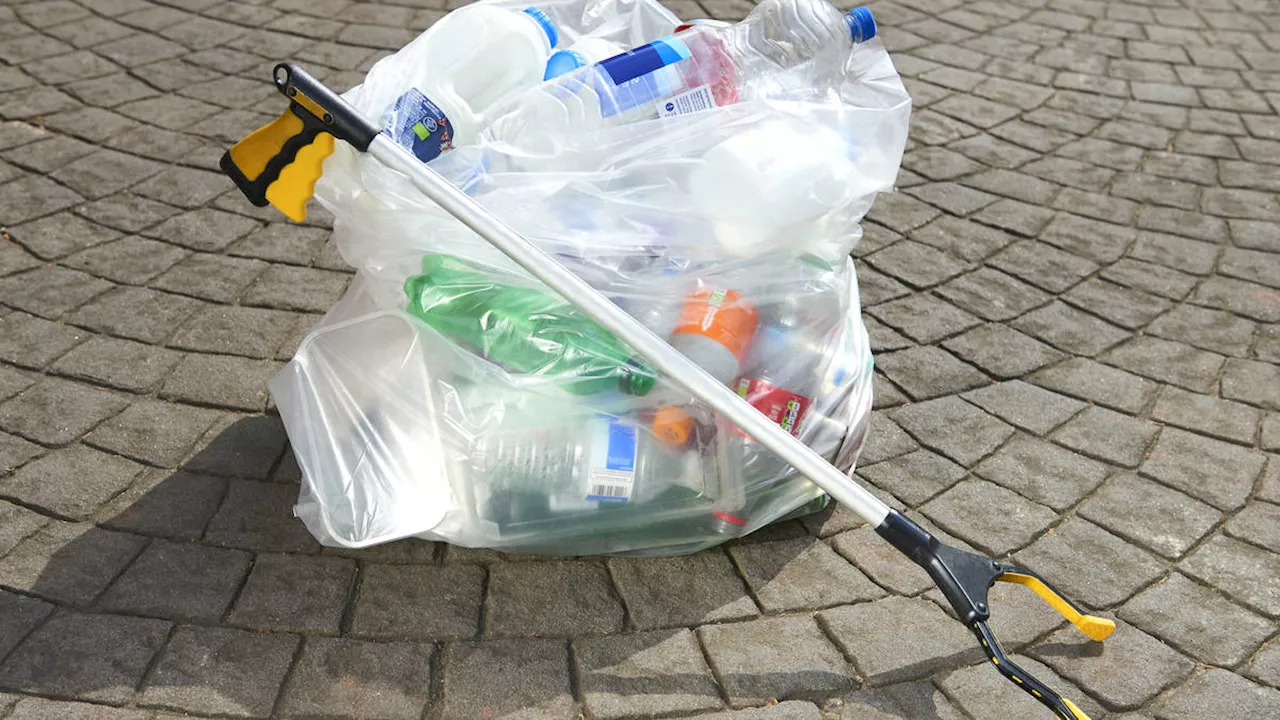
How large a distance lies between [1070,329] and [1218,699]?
1.24 metres

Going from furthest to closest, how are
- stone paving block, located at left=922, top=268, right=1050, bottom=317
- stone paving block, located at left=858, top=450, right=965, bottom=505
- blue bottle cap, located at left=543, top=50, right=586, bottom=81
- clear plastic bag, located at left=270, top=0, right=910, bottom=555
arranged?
stone paving block, located at left=922, top=268, right=1050, bottom=317
stone paving block, located at left=858, top=450, right=965, bottom=505
blue bottle cap, located at left=543, top=50, right=586, bottom=81
clear plastic bag, located at left=270, top=0, right=910, bottom=555

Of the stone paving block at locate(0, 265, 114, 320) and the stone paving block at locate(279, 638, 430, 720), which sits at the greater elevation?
the stone paving block at locate(0, 265, 114, 320)

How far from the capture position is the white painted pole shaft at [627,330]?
1895 millimetres

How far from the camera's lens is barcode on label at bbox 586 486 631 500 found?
80.0 inches

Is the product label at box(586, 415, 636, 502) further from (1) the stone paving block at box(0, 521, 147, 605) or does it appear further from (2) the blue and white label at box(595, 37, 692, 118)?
(1) the stone paving block at box(0, 521, 147, 605)

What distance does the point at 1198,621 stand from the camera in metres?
2.17

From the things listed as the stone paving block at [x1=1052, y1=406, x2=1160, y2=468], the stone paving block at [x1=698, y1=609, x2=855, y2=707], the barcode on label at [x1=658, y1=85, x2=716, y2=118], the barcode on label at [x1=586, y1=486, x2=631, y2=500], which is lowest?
the stone paving block at [x1=1052, y1=406, x2=1160, y2=468]

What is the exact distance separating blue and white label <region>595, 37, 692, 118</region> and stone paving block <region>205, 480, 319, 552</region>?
1.01 metres

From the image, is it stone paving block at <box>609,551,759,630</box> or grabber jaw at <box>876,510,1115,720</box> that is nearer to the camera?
grabber jaw at <box>876,510,1115,720</box>

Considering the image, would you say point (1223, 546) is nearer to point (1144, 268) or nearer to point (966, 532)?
point (966, 532)

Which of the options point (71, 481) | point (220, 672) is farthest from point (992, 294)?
point (71, 481)

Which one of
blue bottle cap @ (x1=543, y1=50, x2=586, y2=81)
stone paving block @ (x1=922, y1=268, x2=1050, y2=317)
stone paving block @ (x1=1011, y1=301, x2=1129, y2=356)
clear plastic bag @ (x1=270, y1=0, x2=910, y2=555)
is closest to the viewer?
clear plastic bag @ (x1=270, y1=0, x2=910, y2=555)

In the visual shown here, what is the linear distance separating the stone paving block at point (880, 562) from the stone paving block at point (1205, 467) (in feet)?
2.25

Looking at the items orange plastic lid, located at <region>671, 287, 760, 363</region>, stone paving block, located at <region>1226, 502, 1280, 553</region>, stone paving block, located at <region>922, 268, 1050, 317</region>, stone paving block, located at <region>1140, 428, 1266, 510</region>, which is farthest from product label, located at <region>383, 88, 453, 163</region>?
stone paving block, located at <region>1226, 502, 1280, 553</region>
